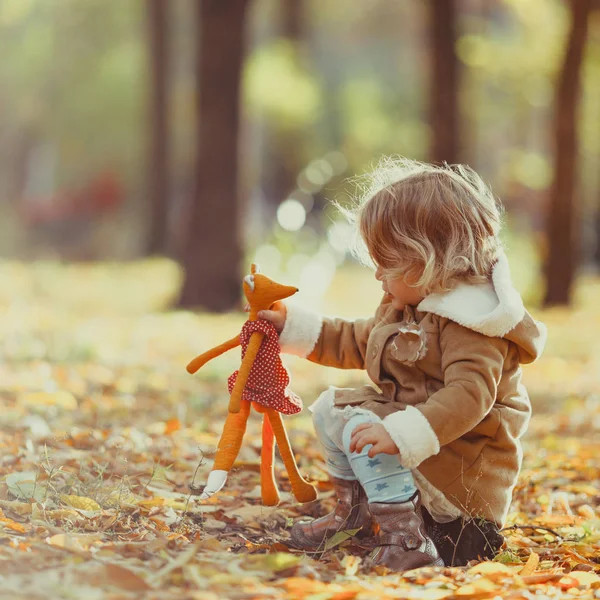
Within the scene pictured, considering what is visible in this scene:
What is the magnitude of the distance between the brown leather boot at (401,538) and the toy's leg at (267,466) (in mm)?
431

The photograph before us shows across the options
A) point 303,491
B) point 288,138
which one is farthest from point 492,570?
point 288,138

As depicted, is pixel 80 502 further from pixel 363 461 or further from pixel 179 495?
pixel 363 461

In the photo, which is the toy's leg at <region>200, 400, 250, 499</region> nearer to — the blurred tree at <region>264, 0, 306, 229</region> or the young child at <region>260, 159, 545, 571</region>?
the young child at <region>260, 159, 545, 571</region>

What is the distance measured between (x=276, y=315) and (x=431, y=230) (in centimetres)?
61

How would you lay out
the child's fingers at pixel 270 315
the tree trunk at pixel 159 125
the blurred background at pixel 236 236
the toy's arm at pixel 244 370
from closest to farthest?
1. the toy's arm at pixel 244 370
2. the child's fingers at pixel 270 315
3. the blurred background at pixel 236 236
4. the tree trunk at pixel 159 125

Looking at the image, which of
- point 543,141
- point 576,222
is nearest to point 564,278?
point 576,222

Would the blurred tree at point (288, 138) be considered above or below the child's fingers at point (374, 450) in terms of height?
above

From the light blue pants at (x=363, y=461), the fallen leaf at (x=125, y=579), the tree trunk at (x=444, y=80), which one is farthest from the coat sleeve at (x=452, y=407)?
the tree trunk at (x=444, y=80)

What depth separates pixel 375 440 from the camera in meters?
2.59

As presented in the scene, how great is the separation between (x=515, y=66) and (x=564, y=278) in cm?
335

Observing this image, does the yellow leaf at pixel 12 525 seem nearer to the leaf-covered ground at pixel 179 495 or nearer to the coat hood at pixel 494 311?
the leaf-covered ground at pixel 179 495

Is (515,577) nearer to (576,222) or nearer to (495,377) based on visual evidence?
(495,377)

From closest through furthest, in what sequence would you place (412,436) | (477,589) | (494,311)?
(477,589) → (412,436) → (494,311)

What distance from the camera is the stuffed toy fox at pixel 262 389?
112 inches
